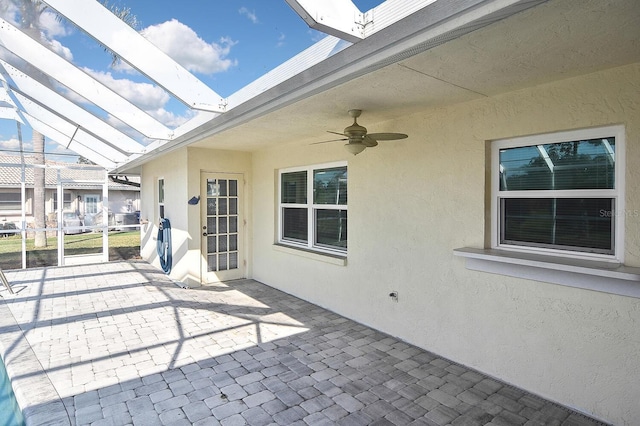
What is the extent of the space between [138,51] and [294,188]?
3449mm

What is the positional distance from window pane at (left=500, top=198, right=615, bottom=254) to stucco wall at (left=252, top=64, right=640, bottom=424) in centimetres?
22

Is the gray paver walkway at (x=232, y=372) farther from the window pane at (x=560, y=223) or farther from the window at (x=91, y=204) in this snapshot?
the window at (x=91, y=204)

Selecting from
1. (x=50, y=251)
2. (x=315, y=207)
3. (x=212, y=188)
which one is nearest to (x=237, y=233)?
(x=212, y=188)

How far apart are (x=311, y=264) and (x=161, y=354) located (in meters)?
2.60

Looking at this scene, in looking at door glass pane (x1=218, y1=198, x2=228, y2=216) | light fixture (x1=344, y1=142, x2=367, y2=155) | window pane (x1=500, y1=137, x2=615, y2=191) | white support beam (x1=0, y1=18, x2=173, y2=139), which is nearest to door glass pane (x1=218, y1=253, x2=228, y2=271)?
door glass pane (x1=218, y1=198, x2=228, y2=216)

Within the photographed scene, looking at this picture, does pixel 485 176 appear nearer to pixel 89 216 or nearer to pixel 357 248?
pixel 357 248

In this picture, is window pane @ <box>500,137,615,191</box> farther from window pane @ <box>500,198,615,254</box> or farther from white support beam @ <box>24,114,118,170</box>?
white support beam @ <box>24,114,118,170</box>

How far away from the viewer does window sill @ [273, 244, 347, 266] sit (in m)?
5.22

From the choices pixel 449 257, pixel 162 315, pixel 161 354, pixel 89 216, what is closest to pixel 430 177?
pixel 449 257

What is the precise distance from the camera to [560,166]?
308 cm

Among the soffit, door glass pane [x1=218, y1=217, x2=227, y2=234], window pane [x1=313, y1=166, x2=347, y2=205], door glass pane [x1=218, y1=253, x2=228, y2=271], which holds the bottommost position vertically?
door glass pane [x1=218, y1=253, x2=228, y2=271]

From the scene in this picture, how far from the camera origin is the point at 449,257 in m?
3.76

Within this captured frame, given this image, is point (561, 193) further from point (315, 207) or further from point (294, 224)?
point (294, 224)

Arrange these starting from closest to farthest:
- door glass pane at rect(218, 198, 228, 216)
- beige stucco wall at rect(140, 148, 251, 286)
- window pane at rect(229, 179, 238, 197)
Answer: beige stucco wall at rect(140, 148, 251, 286) → door glass pane at rect(218, 198, 228, 216) → window pane at rect(229, 179, 238, 197)
